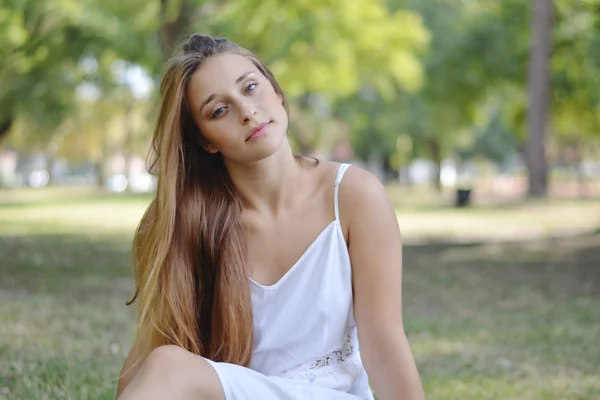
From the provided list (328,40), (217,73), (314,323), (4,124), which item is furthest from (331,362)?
(4,124)

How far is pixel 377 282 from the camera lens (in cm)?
272

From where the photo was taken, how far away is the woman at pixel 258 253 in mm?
2721

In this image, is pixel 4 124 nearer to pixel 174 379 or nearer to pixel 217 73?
pixel 217 73

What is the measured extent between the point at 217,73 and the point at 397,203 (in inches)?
1112

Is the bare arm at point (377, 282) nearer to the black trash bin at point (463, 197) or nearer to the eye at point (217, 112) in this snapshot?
the eye at point (217, 112)

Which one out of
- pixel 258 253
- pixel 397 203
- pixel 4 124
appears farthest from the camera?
pixel 397 203

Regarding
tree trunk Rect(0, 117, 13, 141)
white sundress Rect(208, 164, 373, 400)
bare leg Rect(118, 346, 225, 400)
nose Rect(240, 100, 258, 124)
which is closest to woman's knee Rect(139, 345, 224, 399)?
bare leg Rect(118, 346, 225, 400)

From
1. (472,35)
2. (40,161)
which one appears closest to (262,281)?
(472,35)

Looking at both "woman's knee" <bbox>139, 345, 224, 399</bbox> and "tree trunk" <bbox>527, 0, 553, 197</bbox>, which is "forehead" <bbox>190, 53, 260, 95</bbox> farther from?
"tree trunk" <bbox>527, 0, 553, 197</bbox>

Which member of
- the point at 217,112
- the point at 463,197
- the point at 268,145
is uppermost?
the point at 217,112

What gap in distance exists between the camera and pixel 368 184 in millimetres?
2773

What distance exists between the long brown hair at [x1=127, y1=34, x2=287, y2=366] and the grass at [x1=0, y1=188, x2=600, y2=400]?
4.64 feet

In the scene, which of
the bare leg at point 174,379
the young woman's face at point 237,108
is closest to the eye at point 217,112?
the young woman's face at point 237,108

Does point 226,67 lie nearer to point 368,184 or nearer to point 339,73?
point 368,184
